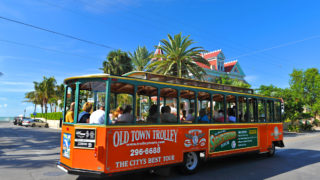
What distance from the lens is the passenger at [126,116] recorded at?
5379 mm

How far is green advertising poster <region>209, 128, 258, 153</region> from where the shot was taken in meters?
7.35

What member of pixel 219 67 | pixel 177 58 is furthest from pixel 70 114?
pixel 219 67

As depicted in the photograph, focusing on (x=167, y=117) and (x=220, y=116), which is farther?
(x=220, y=116)

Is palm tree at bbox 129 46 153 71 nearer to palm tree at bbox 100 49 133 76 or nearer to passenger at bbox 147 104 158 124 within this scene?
palm tree at bbox 100 49 133 76

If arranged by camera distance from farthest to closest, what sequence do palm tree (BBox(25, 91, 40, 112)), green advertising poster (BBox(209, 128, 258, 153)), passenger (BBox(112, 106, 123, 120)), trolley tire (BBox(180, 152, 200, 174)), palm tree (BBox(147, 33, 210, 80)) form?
palm tree (BBox(25, 91, 40, 112))
palm tree (BBox(147, 33, 210, 80))
green advertising poster (BBox(209, 128, 258, 153))
trolley tire (BBox(180, 152, 200, 174))
passenger (BBox(112, 106, 123, 120))

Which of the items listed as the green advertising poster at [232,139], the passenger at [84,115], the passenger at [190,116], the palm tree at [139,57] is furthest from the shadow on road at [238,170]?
the palm tree at [139,57]

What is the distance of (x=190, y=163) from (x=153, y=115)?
1951 mm

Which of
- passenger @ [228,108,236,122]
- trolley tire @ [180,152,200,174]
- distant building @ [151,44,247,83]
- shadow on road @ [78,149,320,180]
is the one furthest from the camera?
distant building @ [151,44,247,83]

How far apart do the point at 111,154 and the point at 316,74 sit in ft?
154

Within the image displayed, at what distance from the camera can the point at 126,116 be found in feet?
18.0

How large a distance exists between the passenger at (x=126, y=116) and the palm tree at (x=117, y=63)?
2755 centimetres

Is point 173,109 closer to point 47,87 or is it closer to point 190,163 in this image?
point 190,163

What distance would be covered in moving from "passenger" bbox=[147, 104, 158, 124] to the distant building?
3276cm

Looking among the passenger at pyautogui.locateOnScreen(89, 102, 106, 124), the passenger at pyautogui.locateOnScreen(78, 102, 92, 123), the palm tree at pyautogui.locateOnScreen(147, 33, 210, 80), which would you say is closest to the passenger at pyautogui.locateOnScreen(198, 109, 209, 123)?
the passenger at pyautogui.locateOnScreen(89, 102, 106, 124)
